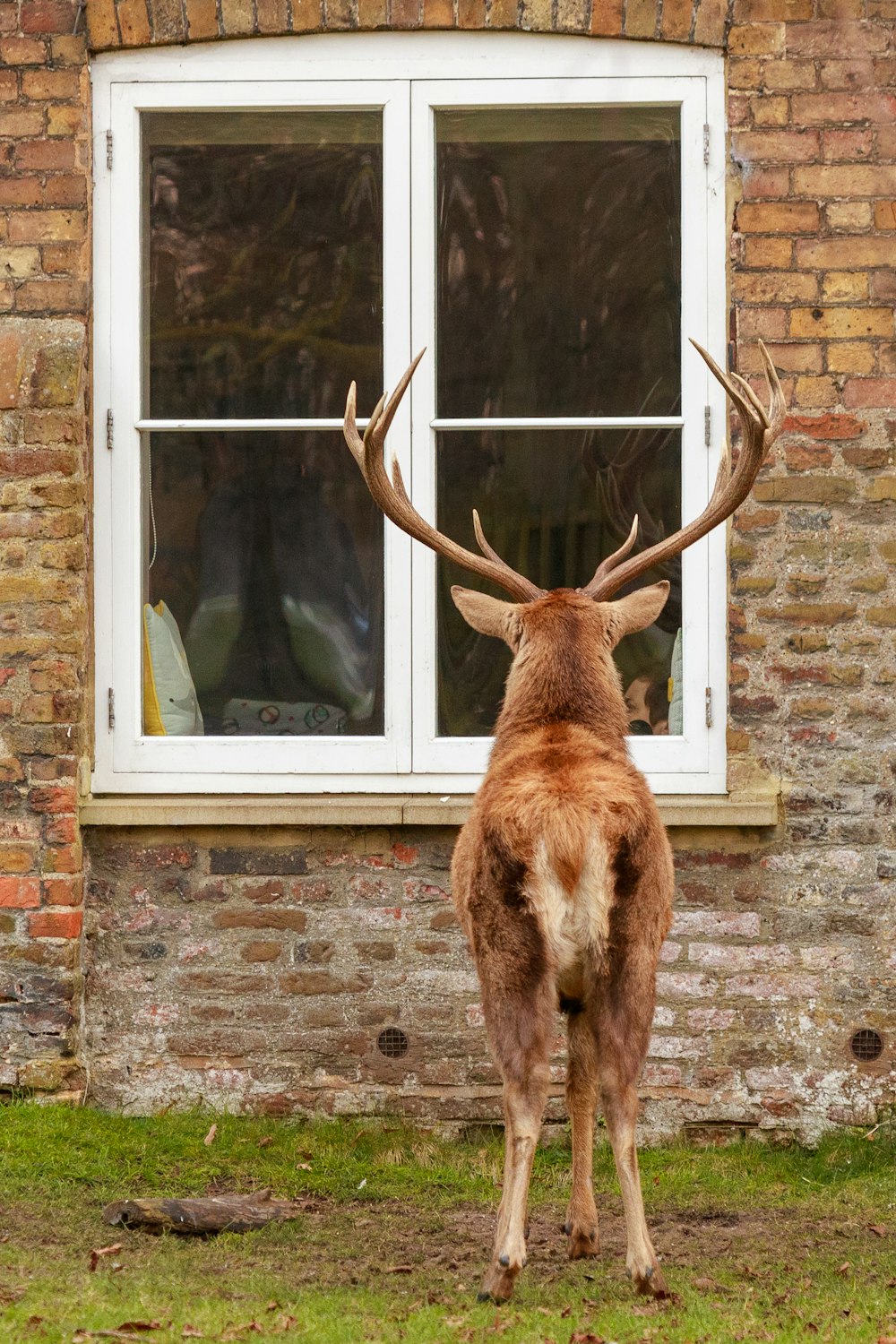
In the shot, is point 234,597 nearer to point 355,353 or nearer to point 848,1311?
point 355,353

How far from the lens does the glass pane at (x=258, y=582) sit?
241 inches

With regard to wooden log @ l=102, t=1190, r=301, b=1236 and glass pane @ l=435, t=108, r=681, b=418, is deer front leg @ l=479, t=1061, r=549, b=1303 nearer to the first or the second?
wooden log @ l=102, t=1190, r=301, b=1236

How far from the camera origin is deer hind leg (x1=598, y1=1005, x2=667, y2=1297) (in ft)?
13.0

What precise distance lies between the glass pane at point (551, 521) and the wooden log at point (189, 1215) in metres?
1.99

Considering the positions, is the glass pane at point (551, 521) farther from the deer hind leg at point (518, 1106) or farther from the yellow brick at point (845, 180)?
the deer hind leg at point (518, 1106)

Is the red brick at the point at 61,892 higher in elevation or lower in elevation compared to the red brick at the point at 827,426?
lower

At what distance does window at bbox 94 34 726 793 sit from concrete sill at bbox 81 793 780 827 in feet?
0.44

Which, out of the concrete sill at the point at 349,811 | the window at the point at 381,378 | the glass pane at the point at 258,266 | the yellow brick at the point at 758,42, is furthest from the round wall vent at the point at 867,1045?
the yellow brick at the point at 758,42

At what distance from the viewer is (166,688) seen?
6125 millimetres

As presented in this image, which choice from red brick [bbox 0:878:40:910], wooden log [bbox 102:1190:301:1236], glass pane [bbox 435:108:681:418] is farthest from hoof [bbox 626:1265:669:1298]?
glass pane [bbox 435:108:681:418]

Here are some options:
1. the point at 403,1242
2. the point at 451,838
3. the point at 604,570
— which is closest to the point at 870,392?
the point at 604,570

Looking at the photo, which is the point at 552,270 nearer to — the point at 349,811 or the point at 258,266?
the point at 258,266

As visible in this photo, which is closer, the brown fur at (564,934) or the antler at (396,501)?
the brown fur at (564,934)

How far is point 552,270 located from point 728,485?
4.90 ft
